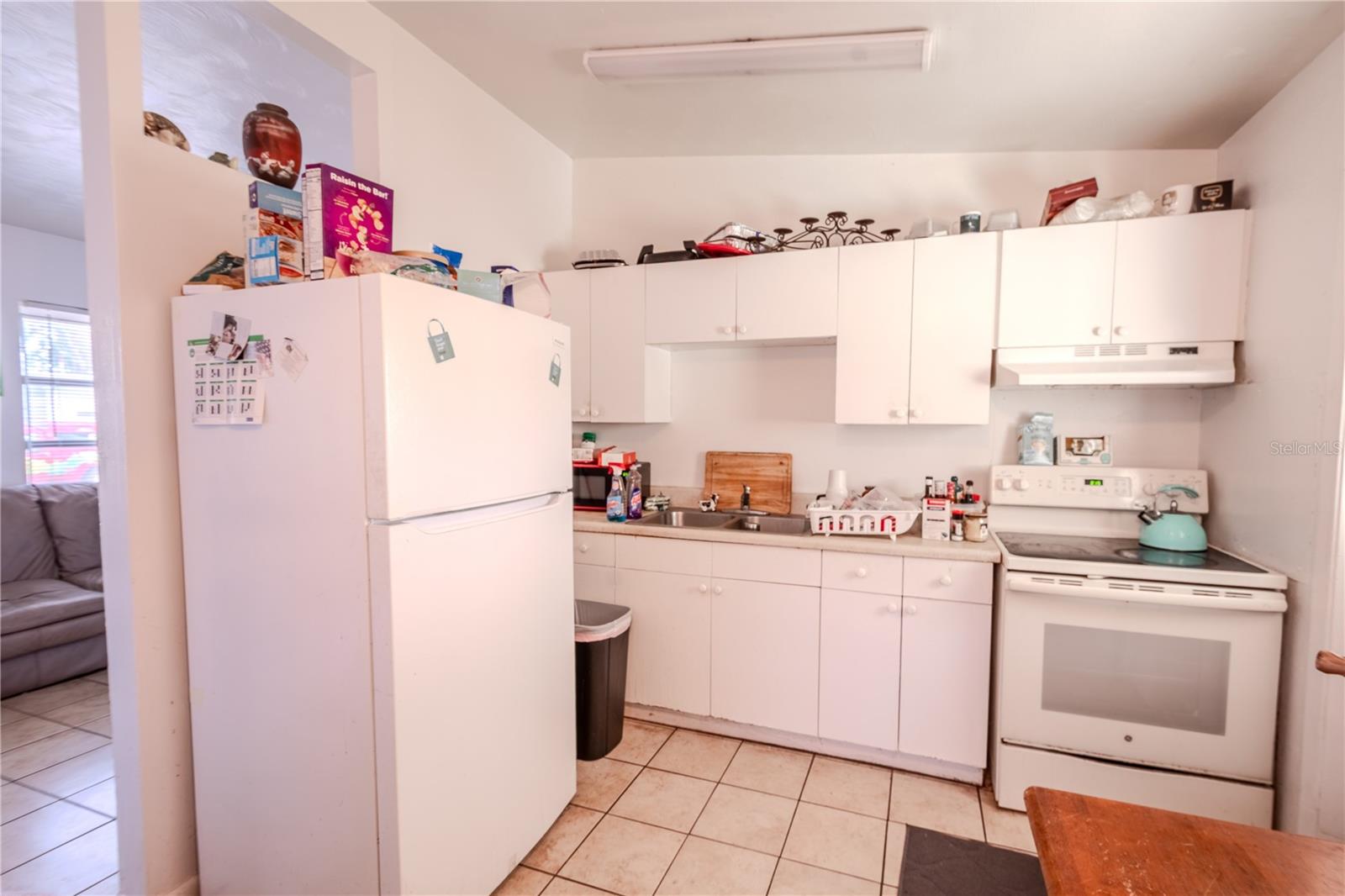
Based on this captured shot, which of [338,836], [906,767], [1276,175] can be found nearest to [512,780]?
[338,836]

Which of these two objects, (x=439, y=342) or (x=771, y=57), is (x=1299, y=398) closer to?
(x=771, y=57)

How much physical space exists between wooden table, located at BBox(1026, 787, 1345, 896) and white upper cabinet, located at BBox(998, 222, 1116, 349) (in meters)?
1.94

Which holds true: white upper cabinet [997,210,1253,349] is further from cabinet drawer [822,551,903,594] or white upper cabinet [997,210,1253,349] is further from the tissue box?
the tissue box

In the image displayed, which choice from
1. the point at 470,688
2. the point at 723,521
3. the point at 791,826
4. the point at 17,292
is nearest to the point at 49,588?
the point at 17,292

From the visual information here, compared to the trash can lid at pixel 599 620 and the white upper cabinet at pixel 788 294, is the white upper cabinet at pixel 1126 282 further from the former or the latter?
the trash can lid at pixel 599 620

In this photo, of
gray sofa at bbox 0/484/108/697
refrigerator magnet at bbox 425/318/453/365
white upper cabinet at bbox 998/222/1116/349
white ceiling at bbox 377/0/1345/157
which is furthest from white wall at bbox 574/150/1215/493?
gray sofa at bbox 0/484/108/697

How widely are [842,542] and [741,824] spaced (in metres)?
1.08

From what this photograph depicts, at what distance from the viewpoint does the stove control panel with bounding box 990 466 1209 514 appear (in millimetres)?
2455

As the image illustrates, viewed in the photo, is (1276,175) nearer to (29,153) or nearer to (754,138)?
(754,138)

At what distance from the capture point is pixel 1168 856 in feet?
2.69

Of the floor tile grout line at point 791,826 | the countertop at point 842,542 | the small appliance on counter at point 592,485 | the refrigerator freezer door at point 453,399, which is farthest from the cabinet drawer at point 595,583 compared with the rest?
the floor tile grout line at point 791,826

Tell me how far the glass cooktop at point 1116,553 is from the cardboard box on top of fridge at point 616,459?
1.70 meters

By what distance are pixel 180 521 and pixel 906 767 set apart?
263 centimetres

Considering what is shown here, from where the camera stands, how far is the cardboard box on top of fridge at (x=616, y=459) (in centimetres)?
301
